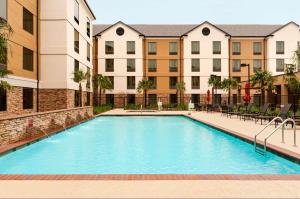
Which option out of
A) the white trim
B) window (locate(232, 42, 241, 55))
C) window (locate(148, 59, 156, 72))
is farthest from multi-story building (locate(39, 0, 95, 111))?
window (locate(232, 42, 241, 55))

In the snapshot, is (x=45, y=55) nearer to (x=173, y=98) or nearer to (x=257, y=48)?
(x=173, y=98)

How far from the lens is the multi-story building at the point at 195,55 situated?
51.9m

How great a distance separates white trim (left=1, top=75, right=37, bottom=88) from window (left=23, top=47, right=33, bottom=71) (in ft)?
3.34

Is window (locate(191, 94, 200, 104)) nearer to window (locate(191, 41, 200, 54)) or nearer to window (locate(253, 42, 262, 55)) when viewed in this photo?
window (locate(191, 41, 200, 54))

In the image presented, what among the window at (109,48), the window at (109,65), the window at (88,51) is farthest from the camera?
the window at (109,65)

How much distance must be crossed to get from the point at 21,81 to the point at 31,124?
29.9 feet

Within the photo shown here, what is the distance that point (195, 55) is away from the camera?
171ft

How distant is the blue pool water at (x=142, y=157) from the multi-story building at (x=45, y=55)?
30.9 feet

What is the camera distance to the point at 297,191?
19.2 feet

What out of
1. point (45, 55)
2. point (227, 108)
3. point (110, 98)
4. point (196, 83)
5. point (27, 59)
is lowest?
point (227, 108)

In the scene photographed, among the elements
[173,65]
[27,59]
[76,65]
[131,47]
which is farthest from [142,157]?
[173,65]

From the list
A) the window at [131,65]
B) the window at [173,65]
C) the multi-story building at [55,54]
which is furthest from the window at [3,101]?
the window at [173,65]

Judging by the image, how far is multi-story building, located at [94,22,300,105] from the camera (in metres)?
51.9

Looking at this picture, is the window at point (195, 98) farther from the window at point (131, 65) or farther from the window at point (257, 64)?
the window at point (257, 64)
